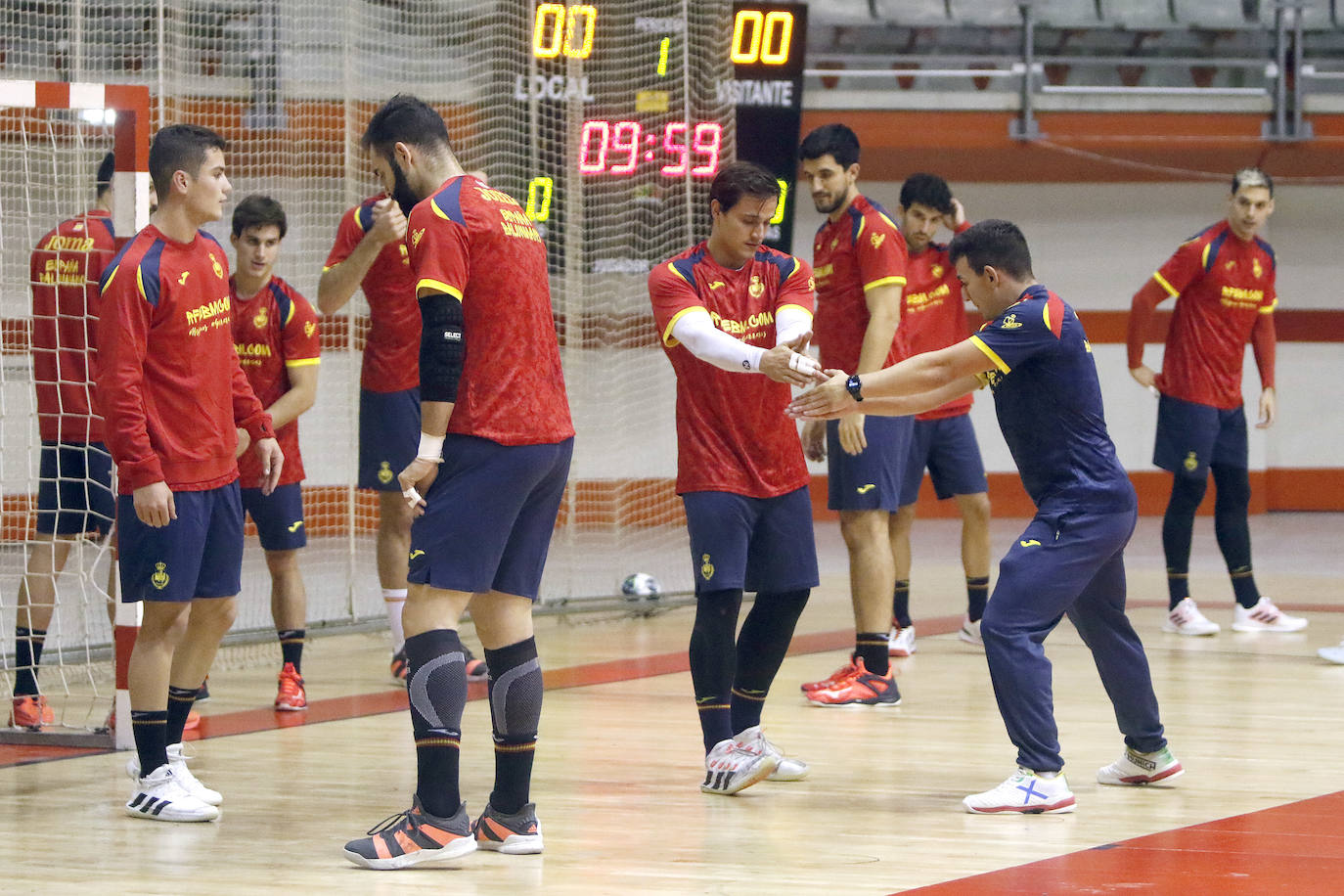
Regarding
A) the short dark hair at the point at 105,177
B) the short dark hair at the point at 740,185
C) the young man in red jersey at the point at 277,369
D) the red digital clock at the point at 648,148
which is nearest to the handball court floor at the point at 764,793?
the young man in red jersey at the point at 277,369

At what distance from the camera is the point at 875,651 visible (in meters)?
6.18

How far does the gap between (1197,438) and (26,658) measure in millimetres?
5488

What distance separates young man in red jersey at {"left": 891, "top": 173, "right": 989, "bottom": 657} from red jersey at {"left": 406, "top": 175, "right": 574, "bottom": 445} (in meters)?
3.71

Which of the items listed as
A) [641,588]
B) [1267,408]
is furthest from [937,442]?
[641,588]

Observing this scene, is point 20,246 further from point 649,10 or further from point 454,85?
point 649,10

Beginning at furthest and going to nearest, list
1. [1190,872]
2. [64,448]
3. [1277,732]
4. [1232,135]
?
[1232,135]
[64,448]
[1277,732]
[1190,872]

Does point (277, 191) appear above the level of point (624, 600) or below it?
above

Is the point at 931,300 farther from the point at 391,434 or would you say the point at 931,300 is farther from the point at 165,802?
the point at 165,802

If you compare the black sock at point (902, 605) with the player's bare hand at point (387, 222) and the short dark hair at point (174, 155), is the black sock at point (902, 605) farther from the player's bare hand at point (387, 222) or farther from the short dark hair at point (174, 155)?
the short dark hair at point (174, 155)

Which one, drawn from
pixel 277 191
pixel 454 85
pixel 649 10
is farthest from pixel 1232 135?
pixel 277 191

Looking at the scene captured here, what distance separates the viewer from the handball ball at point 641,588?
360 inches

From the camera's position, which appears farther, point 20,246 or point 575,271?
point 575,271

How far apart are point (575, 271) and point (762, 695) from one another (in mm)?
6023

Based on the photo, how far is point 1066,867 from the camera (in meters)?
3.73
